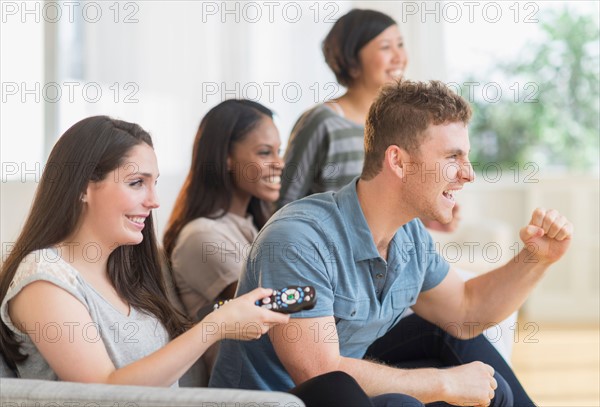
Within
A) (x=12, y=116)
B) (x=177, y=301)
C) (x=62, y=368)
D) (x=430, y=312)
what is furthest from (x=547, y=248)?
(x=12, y=116)

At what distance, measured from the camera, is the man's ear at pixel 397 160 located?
188 centimetres

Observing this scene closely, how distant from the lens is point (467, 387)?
5.59 feet

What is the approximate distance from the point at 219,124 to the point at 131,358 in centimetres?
104

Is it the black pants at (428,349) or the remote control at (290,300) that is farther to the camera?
the black pants at (428,349)

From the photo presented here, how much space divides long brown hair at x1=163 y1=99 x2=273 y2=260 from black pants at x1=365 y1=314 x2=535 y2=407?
598 mm

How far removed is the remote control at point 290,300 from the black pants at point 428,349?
0.76 meters

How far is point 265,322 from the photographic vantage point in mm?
1508

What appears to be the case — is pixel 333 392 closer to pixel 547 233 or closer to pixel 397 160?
pixel 397 160

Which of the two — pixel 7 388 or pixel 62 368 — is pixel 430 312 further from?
pixel 7 388

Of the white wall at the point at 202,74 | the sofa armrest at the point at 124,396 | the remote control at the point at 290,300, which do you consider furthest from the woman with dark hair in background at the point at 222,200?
the white wall at the point at 202,74

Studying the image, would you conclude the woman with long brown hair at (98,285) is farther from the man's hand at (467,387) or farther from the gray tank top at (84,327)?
the man's hand at (467,387)

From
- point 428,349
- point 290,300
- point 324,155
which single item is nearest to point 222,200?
point 324,155

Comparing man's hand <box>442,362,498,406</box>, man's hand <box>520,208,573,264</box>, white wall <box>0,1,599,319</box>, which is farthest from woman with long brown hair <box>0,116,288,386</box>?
white wall <box>0,1,599,319</box>

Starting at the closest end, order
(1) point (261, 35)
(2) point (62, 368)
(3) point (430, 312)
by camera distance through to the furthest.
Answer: (2) point (62, 368)
(3) point (430, 312)
(1) point (261, 35)
